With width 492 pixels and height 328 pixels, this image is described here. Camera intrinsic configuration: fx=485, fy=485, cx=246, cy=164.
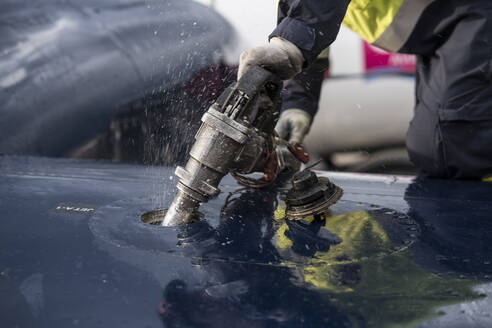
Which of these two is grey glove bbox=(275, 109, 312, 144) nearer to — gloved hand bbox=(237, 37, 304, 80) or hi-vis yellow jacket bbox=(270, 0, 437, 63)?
hi-vis yellow jacket bbox=(270, 0, 437, 63)

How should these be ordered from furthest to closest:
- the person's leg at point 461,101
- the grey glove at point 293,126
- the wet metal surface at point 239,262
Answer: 1. the grey glove at point 293,126
2. the person's leg at point 461,101
3. the wet metal surface at point 239,262

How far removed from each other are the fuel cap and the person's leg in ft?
2.52

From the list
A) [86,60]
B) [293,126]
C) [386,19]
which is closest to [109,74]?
[86,60]

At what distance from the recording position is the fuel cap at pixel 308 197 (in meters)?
1.04

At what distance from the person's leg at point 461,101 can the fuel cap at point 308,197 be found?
30.3 inches

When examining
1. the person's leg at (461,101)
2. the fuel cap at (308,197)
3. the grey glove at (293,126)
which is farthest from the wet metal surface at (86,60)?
the fuel cap at (308,197)

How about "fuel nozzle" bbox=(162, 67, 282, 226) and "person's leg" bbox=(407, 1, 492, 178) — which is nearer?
"fuel nozzle" bbox=(162, 67, 282, 226)

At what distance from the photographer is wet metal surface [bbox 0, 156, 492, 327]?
0.66 metres

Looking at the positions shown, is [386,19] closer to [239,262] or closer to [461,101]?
[461,101]

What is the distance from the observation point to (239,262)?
32.4 inches

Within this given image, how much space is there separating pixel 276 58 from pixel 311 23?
12cm

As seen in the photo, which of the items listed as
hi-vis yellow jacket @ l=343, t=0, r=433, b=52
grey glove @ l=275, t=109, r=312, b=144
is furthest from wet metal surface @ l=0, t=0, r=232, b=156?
hi-vis yellow jacket @ l=343, t=0, r=433, b=52

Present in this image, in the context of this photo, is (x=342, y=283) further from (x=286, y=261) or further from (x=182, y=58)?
(x=182, y=58)

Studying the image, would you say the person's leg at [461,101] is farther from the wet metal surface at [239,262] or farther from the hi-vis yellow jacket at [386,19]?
the wet metal surface at [239,262]
